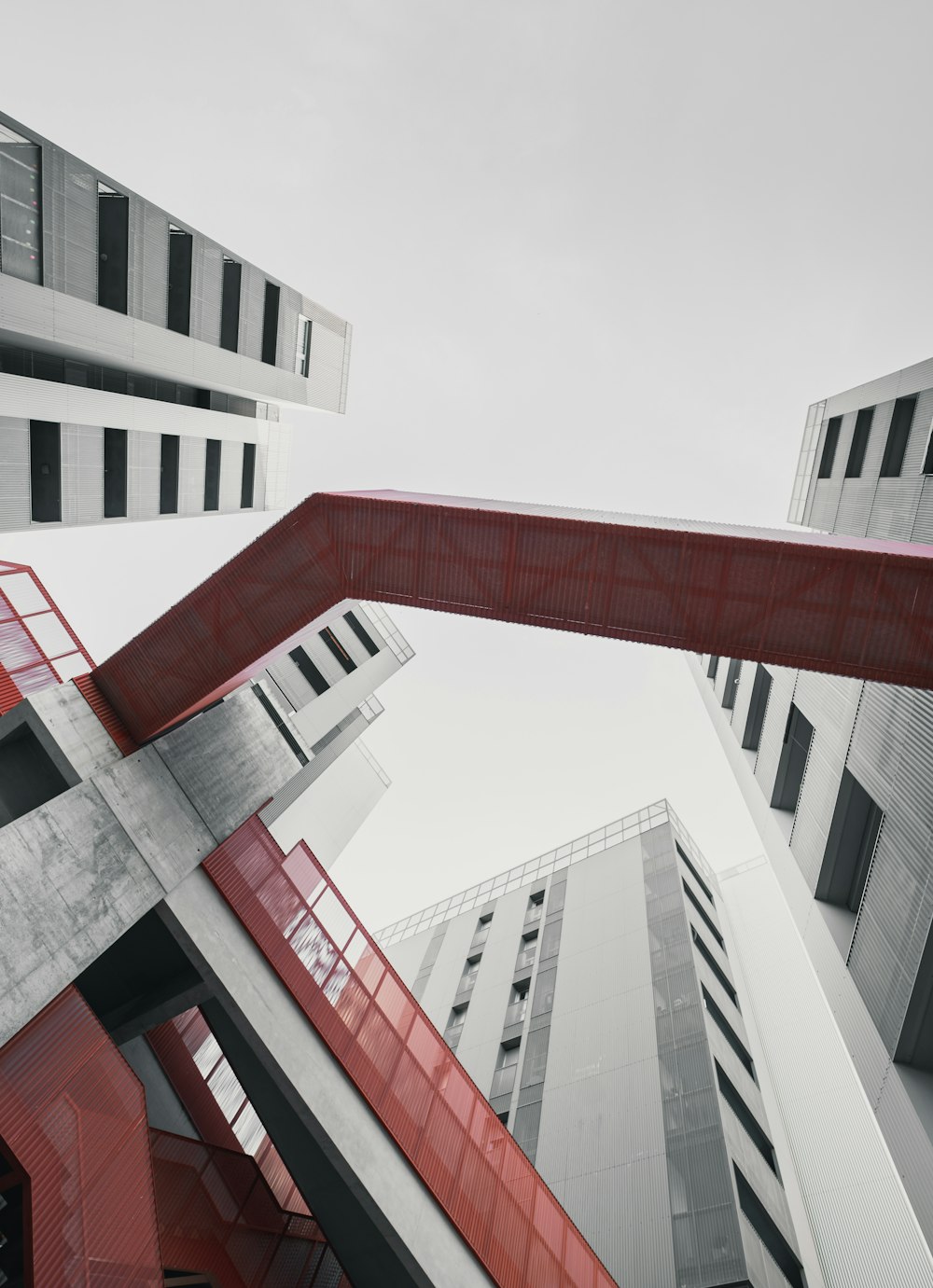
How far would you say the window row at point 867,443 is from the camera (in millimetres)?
17609

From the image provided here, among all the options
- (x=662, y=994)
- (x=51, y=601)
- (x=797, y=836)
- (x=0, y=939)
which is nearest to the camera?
(x=0, y=939)

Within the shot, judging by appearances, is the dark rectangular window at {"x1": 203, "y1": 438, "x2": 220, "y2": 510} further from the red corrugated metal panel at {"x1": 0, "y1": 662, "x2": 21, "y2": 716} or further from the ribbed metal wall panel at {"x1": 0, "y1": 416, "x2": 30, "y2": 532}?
the red corrugated metal panel at {"x1": 0, "y1": 662, "x2": 21, "y2": 716}

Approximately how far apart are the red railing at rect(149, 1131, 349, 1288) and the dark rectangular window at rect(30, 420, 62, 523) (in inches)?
745

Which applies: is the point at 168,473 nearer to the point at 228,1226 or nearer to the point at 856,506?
the point at 228,1226

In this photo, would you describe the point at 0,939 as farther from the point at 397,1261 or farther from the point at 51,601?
the point at 51,601

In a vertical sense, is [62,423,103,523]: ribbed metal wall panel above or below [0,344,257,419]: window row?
below

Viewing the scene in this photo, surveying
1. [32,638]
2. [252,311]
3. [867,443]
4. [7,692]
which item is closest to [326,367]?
[252,311]

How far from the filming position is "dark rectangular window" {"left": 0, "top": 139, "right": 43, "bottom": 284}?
1820cm

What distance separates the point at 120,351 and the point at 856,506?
24.8 m

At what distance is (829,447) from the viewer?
23.5 m

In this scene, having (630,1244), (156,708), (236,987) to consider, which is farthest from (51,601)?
(630,1244)

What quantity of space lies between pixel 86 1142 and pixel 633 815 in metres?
44.9

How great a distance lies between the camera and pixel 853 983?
16.2 meters

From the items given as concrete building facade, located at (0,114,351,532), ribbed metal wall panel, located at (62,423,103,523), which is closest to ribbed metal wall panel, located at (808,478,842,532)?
concrete building facade, located at (0,114,351,532)
